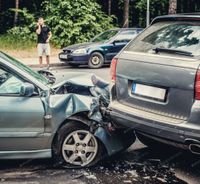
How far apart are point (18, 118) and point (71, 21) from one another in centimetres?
1726

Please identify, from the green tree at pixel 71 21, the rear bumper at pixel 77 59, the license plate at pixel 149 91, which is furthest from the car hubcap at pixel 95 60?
the license plate at pixel 149 91

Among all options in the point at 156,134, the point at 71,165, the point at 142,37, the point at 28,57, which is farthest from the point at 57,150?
the point at 28,57

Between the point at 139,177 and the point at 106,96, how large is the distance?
1133mm

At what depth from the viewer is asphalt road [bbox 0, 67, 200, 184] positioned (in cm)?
484

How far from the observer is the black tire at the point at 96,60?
1631 centimetres

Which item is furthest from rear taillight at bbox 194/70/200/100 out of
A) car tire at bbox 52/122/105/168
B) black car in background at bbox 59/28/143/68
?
black car in background at bbox 59/28/143/68

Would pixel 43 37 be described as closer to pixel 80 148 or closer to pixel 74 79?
pixel 74 79

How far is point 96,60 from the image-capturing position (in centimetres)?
1638

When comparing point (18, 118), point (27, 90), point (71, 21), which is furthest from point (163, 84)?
point (71, 21)

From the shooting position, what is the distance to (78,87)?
557cm

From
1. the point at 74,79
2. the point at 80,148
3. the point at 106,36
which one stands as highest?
the point at 74,79

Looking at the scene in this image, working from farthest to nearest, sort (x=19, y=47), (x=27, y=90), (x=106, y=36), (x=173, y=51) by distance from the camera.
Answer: (x=19, y=47) → (x=106, y=36) → (x=27, y=90) → (x=173, y=51)

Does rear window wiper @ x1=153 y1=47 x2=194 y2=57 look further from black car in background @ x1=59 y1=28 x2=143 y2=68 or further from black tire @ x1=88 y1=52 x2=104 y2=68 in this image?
black tire @ x1=88 y1=52 x2=104 y2=68

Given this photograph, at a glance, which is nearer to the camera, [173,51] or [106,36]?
[173,51]
